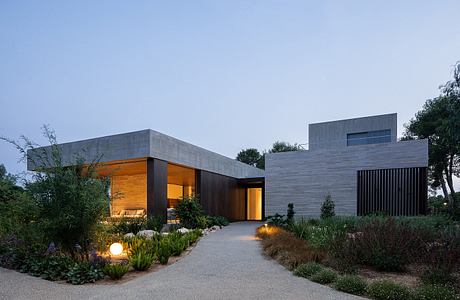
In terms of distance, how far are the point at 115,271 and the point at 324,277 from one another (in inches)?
138

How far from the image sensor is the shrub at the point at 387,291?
410 centimetres

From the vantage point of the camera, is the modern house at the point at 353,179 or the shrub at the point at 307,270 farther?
the modern house at the point at 353,179

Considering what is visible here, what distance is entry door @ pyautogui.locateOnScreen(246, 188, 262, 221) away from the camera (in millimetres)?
21250

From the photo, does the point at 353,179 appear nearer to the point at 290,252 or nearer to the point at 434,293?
the point at 290,252

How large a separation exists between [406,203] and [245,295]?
12472 mm

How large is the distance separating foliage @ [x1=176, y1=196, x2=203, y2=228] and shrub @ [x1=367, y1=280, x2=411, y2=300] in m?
9.55

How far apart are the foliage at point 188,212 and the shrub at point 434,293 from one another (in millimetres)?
9968

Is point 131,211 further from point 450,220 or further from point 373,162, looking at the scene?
point 450,220

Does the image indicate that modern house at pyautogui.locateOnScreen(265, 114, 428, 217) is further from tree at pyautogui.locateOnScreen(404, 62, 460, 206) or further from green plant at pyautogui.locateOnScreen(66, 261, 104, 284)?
green plant at pyautogui.locateOnScreen(66, 261, 104, 284)

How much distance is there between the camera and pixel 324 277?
4.99m

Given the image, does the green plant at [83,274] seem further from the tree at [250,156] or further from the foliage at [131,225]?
the tree at [250,156]

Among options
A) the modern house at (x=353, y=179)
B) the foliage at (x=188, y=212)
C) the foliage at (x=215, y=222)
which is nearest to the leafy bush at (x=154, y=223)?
the foliage at (x=188, y=212)

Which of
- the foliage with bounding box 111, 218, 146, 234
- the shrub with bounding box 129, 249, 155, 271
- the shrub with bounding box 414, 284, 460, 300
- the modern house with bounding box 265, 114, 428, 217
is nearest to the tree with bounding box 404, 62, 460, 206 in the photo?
the modern house with bounding box 265, 114, 428, 217

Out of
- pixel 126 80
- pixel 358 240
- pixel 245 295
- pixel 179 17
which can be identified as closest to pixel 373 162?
pixel 358 240
